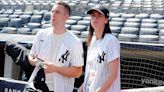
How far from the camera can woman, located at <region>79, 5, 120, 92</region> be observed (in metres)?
2.10

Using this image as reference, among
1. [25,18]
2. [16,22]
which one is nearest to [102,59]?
[16,22]

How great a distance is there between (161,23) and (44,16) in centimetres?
371

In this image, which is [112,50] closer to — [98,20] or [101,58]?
[101,58]

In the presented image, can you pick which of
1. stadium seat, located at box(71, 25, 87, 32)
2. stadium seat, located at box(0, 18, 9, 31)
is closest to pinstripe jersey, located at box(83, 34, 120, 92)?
stadium seat, located at box(71, 25, 87, 32)

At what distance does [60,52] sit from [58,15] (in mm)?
276

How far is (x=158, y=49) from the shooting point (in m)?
5.09

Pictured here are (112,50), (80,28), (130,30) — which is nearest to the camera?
(112,50)

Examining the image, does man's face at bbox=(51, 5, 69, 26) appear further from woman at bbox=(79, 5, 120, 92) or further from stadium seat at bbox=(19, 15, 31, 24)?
stadium seat at bbox=(19, 15, 31, 24)

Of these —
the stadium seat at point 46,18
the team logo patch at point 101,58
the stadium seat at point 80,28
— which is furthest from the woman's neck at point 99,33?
the stadium seat at point 46,18

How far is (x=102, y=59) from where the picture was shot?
2.13 metres

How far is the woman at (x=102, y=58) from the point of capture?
82.5 inches

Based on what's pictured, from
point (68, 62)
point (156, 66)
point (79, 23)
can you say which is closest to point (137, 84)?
point (156, 66)

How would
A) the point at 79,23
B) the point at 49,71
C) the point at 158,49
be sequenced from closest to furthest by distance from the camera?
the point at 49,71, the point at 158,49, the point at 79,23

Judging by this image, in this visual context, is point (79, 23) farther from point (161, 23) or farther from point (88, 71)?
point (88, 71)
